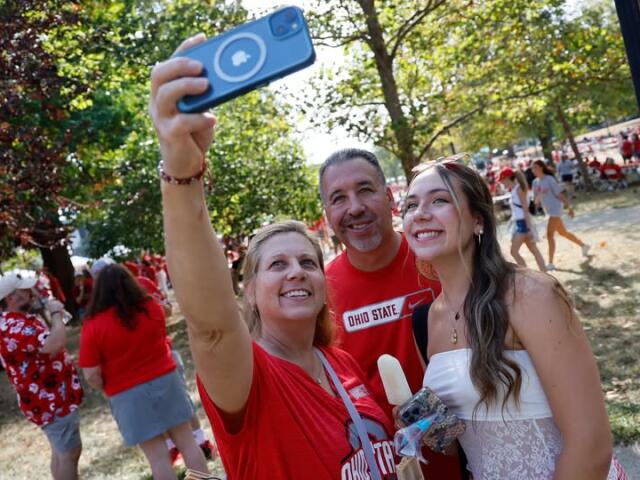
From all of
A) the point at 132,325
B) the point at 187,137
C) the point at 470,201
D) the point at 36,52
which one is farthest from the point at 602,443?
the point at 36,52

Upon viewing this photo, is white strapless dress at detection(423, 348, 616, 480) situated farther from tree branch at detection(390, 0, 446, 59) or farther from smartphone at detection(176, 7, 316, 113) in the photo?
tree branch at detection(390, 0, 446, 59)

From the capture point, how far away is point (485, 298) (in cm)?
205

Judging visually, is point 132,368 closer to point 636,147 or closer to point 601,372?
point 601,372

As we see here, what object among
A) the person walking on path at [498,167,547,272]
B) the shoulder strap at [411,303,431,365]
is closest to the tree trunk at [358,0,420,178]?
the person walking on path at [498,167,547,272]

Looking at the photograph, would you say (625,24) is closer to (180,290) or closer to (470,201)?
(470,201)

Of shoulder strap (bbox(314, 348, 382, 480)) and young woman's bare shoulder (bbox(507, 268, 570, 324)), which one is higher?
young woman's bare shoulder (bbox(507, 268, 570, 324))

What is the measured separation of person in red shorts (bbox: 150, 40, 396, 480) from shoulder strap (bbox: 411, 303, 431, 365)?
0.95 ft

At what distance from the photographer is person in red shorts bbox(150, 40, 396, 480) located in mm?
1293

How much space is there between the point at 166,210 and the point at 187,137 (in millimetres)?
195

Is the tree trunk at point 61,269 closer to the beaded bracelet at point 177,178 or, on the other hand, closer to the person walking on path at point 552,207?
the person walking on path at point 552,207

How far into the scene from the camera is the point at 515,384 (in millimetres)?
1931

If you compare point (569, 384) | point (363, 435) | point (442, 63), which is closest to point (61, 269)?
point (442, 63)

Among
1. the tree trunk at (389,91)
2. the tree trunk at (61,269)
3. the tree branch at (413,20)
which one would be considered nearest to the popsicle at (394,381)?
the tree trunk at (389,91)

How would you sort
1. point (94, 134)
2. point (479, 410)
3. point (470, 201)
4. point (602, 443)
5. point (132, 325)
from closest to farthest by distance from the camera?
point (602, 443) → point (479, 410) → point (470, 201) → point (132, 325) → point (94, 134)
